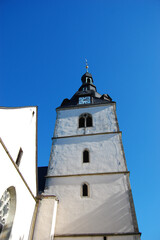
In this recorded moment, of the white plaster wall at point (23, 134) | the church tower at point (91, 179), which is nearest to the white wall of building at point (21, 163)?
the white plaster wall at point (23, 134)

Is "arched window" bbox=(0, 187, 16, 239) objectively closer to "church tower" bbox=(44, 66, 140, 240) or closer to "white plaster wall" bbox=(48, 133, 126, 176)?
"church tower" bbox=(44, 66, 140, 240)

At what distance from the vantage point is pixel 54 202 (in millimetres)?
8500

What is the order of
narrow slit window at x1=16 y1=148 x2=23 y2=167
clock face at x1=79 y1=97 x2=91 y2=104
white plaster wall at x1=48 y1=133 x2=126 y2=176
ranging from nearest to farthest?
narrow slit window at x1=16 y1=148 x2=23 y2=167
white plaster wall at x1=48 y1=133 x2=126 y2=176
clock face at x1=79 y1=97 x2=91 y2=104

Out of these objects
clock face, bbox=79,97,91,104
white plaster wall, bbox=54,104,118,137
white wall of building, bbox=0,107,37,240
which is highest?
clock face, bbox=79,97,91,104

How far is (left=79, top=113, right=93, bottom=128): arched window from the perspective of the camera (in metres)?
13.1

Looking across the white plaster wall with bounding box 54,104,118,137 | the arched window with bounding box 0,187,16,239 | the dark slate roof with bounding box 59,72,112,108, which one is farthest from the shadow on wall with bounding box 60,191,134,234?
the dark slate roof with bounding box 59,72,112,108

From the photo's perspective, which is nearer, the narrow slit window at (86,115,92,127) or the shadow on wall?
the shadow on wall

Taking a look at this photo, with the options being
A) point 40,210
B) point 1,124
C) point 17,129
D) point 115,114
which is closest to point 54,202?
point 40,210

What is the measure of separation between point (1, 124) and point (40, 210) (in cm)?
444

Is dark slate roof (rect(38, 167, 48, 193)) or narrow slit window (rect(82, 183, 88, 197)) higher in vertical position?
dark slate roof (rect(38, 167, 48, 193))

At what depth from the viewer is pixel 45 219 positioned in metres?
7.95

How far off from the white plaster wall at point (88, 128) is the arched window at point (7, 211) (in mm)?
6052

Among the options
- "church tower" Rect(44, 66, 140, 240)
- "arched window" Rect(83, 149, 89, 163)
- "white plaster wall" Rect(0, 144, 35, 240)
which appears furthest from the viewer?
"arched window" Rect(83, 149, 89, 163)

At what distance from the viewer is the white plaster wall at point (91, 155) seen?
10.1 metres
